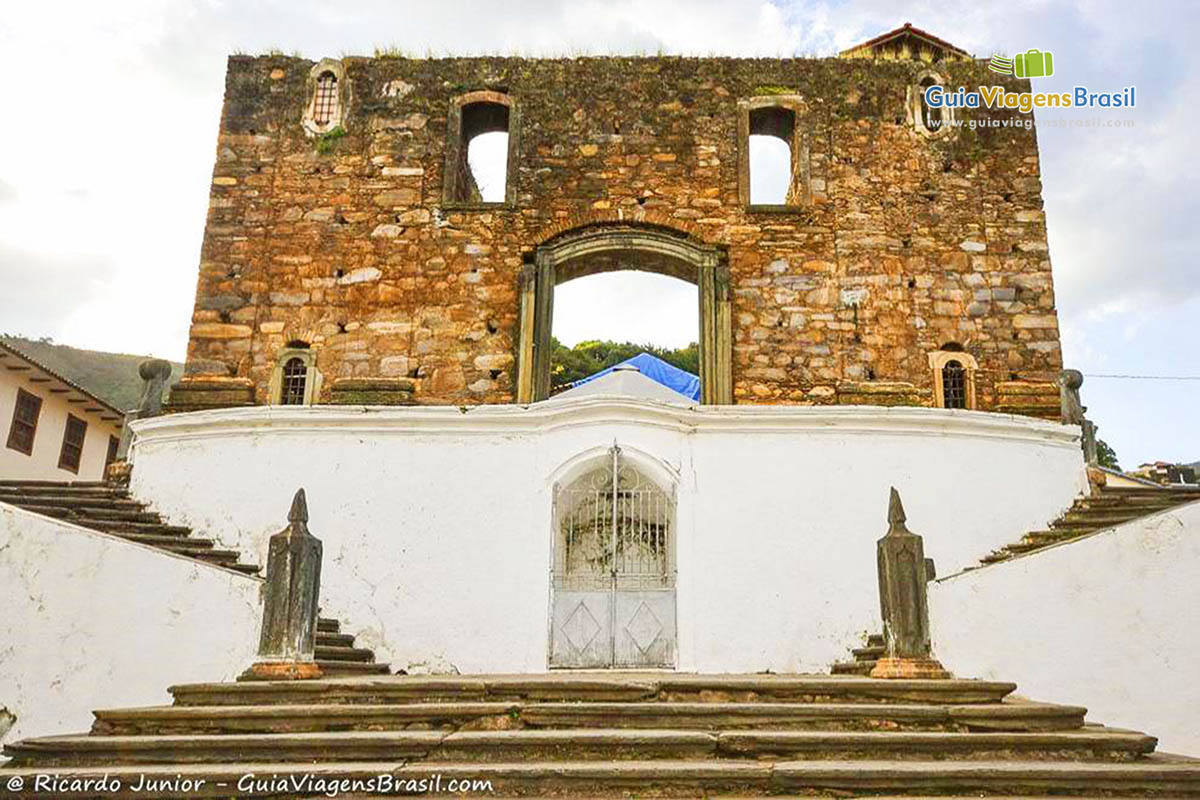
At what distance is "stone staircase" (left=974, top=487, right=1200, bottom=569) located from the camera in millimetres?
8086


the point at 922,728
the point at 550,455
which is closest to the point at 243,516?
the point at 550,455

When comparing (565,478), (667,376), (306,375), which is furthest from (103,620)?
(667,376)

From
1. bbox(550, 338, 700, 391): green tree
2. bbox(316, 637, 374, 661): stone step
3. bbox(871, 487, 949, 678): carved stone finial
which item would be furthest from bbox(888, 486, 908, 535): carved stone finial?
bbox(550, 338, 700, 391): green tree

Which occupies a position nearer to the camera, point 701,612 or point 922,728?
point 922,728

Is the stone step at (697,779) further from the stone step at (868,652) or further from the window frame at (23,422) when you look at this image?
the window frame at (23,422)

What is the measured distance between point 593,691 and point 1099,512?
5633mm

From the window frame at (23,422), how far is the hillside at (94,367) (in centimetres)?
2399

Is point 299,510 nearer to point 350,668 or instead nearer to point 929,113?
point 350,668

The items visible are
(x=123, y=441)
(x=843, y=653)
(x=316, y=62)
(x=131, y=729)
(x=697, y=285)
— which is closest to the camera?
(x=131, y=729)

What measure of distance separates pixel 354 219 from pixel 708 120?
5.17 metres

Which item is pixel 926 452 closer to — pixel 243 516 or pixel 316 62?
pixel 243 516

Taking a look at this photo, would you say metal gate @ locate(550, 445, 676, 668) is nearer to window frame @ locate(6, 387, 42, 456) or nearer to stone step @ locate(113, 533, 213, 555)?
stone step @ locate(113, 533, 213, 555)

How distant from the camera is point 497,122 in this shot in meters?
14.0

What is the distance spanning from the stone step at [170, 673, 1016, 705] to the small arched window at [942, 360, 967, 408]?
751cm
